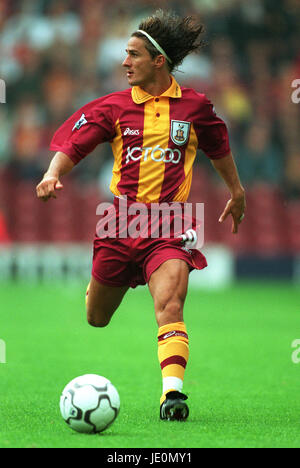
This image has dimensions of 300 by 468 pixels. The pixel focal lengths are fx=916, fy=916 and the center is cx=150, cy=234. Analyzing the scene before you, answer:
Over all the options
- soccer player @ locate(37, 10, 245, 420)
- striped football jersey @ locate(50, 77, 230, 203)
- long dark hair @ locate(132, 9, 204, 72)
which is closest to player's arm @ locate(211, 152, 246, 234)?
soccer player @ locate(37, 10, 245, 420)

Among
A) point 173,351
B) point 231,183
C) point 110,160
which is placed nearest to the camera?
point 173,351

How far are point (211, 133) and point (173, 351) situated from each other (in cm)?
132

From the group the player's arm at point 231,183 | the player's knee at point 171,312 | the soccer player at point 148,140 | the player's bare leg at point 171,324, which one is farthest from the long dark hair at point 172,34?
the player's knee at point 171,312

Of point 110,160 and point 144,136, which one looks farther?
point 110,160

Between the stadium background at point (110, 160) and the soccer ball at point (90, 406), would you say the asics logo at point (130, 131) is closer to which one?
the soccer ball at point (90, 406)

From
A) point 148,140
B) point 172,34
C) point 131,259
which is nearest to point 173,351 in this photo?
point 131,259

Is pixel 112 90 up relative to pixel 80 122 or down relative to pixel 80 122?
up

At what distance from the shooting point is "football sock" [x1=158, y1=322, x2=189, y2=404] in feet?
15.8

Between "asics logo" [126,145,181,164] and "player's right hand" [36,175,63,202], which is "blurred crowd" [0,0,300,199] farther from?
"player's right hand" [36,175,63,202]

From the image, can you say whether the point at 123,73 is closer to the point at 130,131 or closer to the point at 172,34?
the point at 172,34

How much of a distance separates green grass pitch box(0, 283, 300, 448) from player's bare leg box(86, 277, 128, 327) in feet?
1.73

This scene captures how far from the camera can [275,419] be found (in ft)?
15.8

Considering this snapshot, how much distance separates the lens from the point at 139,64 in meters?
5.21

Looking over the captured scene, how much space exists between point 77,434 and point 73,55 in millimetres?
13567
